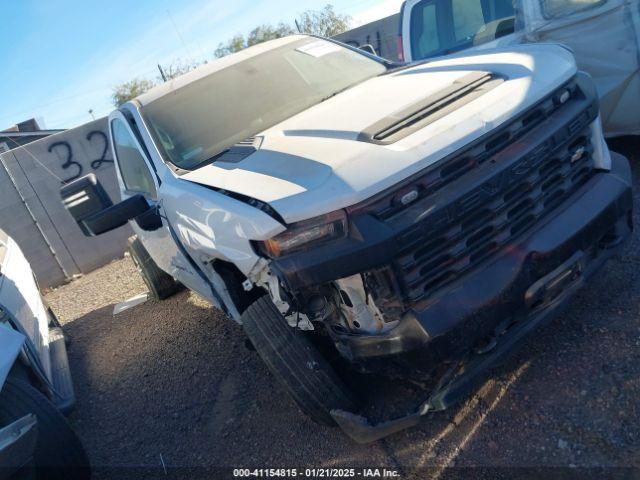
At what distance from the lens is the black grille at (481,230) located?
225 cm

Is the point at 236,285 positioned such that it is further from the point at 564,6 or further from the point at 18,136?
the point at 18,136

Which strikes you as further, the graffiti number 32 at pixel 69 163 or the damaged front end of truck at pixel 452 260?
the graffiti number 32 at pixel 69 163

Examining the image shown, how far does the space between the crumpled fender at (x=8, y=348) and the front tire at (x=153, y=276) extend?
2.84 m

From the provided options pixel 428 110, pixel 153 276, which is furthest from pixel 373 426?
pixel 153 276

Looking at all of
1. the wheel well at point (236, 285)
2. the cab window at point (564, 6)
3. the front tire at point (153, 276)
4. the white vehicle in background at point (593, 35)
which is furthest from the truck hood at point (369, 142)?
the front tire at point (153, 276)

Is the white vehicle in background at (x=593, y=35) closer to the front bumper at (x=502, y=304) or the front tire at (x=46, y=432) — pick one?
the front bumper at (x=502, y=304)

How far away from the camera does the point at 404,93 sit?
290 centimetres

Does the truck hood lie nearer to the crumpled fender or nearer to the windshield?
the windshield

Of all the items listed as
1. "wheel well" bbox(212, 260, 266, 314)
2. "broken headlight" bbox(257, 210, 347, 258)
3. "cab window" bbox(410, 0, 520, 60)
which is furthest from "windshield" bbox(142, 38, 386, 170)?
"cab window" bbox(410, 0, 520, 60)

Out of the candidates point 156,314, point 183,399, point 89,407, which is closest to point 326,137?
point 183,399

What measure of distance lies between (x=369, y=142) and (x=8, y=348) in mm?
2132

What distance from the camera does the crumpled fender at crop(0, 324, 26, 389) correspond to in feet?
9.06

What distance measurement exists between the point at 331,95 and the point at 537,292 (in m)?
1.97

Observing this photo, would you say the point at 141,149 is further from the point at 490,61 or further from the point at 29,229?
the point at 29,229
